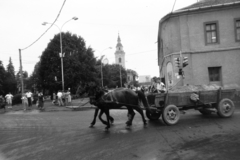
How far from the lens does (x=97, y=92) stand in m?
8.27

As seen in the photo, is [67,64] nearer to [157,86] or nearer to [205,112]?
[157,86]

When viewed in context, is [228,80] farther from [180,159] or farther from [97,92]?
[180,159]

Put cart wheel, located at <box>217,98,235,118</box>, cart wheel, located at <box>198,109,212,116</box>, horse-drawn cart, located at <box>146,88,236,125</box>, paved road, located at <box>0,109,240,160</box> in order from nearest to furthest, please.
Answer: paved road, located at <box>0,109,240,160</box> < horse-drawn cart, located at <box>146,88,236,125</box> < cart wheel, located at <box>217,98,235,118</box> < cart wheel, located at <box>198,109,212,116</box>

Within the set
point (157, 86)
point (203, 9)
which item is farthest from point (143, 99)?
point (203, 9)

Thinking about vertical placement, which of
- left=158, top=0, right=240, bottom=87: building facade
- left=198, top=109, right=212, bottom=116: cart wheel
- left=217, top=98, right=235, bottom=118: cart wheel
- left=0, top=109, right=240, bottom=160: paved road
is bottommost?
left=0, top=109, right=240, bottom=160: paved road

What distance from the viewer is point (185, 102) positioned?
27.6 ft

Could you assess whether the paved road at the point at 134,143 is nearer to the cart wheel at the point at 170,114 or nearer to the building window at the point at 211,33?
the cart wheel at the point at 170,114

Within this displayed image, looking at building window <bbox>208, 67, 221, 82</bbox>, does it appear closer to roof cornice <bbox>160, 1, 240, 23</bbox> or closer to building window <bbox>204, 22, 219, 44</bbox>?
building window <bbox>204, 22, 219, 44</bbox>

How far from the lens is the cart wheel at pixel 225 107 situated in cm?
871

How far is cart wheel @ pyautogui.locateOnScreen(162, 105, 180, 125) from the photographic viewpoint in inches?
314

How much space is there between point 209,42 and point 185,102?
1255 cm

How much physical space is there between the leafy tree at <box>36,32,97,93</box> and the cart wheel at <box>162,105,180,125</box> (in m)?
30.6

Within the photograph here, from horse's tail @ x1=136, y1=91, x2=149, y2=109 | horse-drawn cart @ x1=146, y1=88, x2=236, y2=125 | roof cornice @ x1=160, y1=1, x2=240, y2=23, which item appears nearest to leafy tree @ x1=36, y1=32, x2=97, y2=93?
roof cornice @ x1=160, y1=1, x2=240, y2=23

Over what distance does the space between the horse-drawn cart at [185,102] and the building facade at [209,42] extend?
9.80m
